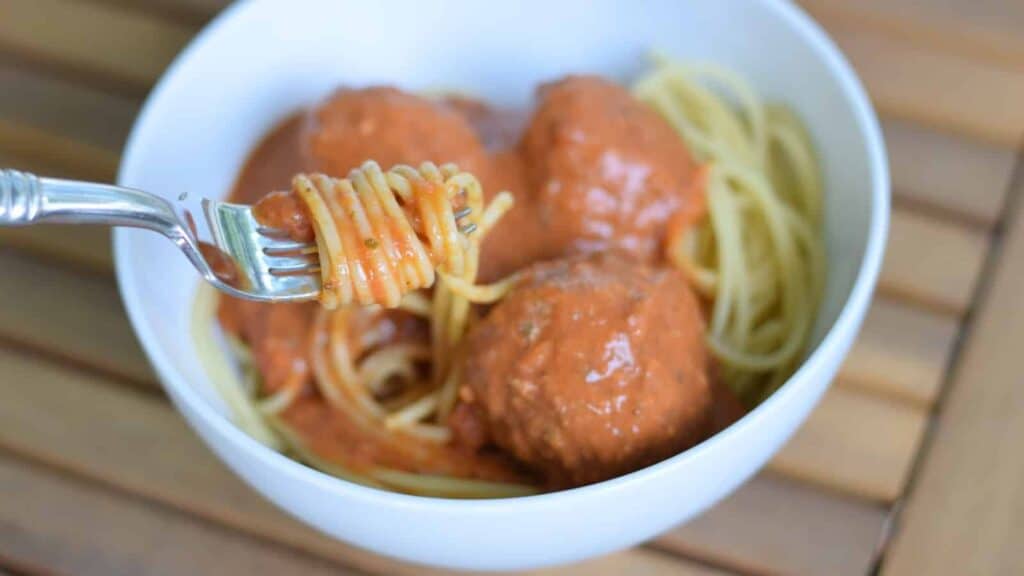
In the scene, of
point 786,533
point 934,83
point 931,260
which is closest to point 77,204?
point 786,533

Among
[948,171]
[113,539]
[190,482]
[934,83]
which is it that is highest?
[934,83]

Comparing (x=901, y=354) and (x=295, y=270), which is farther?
(x=901, y=354)

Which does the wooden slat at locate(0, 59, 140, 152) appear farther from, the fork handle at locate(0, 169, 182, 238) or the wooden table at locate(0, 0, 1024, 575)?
the fork handle at locate(0, 169, 182, 238)

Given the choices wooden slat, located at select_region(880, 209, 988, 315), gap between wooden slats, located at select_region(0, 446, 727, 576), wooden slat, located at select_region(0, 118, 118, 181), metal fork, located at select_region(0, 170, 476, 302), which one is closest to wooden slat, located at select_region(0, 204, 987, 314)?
wooden slat, located at select_region(880, 209, 988, 315)

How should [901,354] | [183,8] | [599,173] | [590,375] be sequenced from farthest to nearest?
1. [183,8]
2. [901,354]
3. [599,173]
4. [590,375]

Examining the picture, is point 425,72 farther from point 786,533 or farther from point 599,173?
point 786,533

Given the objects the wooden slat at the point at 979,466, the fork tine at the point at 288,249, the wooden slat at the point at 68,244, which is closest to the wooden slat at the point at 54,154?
the wooden slat at the point at 68,244
